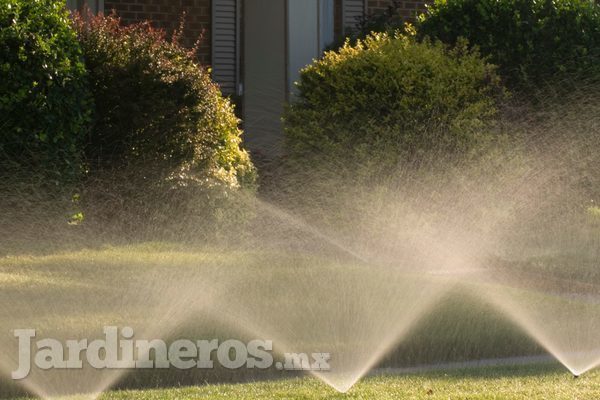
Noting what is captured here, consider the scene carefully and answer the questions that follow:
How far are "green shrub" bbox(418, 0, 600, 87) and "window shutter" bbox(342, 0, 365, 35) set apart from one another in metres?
2.97

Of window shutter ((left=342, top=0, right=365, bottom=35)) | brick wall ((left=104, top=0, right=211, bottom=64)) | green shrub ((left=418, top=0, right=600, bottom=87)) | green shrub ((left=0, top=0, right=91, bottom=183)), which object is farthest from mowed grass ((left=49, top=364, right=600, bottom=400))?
window shutter ((left=342, top=0, right=365, bottom=35))

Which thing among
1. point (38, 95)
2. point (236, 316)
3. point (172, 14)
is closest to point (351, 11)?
point (172, 14)

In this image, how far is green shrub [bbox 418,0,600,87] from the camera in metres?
12.2

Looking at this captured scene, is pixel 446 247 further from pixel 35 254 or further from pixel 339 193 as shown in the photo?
pixel 35 254

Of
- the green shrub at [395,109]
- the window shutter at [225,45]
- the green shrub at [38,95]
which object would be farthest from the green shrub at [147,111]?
the window shutter at [225,45]

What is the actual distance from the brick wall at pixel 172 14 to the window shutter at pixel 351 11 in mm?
1827

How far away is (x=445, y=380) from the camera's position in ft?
20.5

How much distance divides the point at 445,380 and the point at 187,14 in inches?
383

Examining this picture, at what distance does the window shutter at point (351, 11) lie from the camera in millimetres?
15593

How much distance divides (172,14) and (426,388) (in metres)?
9.82

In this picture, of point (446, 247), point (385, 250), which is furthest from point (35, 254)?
point (446, 247)

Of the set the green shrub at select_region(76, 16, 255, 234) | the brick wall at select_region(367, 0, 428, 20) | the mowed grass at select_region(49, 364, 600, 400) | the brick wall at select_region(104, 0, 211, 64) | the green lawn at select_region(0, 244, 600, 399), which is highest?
the brick wall at select_region(367, 0, 428, 20)

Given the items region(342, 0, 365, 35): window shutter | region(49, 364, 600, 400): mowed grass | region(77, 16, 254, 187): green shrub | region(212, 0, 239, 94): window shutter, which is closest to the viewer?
region(49, 364, 600, 400): mowed grass

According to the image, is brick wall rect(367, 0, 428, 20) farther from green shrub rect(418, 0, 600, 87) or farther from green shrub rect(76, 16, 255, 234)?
green shrub rect(76, 16, 255, 234)
